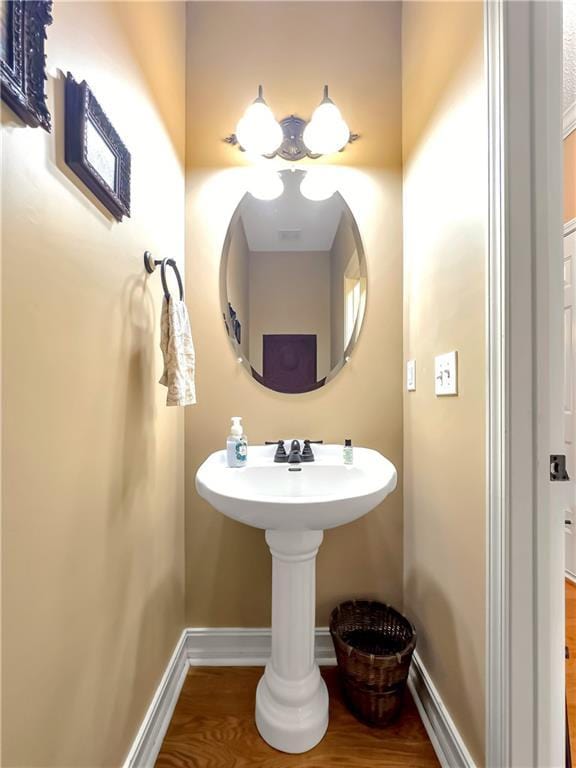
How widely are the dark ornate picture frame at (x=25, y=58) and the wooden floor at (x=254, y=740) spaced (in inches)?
61.6

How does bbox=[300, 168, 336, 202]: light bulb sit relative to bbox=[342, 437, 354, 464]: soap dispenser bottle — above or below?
above

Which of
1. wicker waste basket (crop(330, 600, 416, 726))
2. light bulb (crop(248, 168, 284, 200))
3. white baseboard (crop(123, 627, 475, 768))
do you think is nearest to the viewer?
white baseboard (crop(123, 627, 475, 768))

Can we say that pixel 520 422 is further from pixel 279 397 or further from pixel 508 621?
pixel 279 397

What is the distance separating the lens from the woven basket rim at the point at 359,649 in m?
1.02

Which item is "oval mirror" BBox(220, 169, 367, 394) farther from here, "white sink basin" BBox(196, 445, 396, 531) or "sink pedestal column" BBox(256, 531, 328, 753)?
"sink pedestal column" BBox(256, 531, 328, 753)

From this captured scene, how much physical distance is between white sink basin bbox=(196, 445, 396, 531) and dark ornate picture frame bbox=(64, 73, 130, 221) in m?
0.73

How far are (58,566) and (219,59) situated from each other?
1.81 m

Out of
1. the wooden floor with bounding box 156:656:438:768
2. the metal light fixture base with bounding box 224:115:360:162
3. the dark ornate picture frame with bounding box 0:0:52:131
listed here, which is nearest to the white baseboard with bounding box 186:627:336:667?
the wooden floor with bounding box 156:656:438:768

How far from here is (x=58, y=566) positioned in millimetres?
594

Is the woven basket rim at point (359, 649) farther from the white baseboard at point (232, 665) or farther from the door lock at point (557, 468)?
the door lock at point (557, 468)

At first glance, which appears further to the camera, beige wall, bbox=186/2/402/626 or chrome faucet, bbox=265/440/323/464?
beige wall, bbox=186/2/402/626

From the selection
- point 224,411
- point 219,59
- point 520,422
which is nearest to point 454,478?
point 520,422

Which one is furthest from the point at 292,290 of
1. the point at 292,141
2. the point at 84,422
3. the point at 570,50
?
the point at 570,50

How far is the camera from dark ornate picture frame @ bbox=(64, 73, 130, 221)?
624mm
